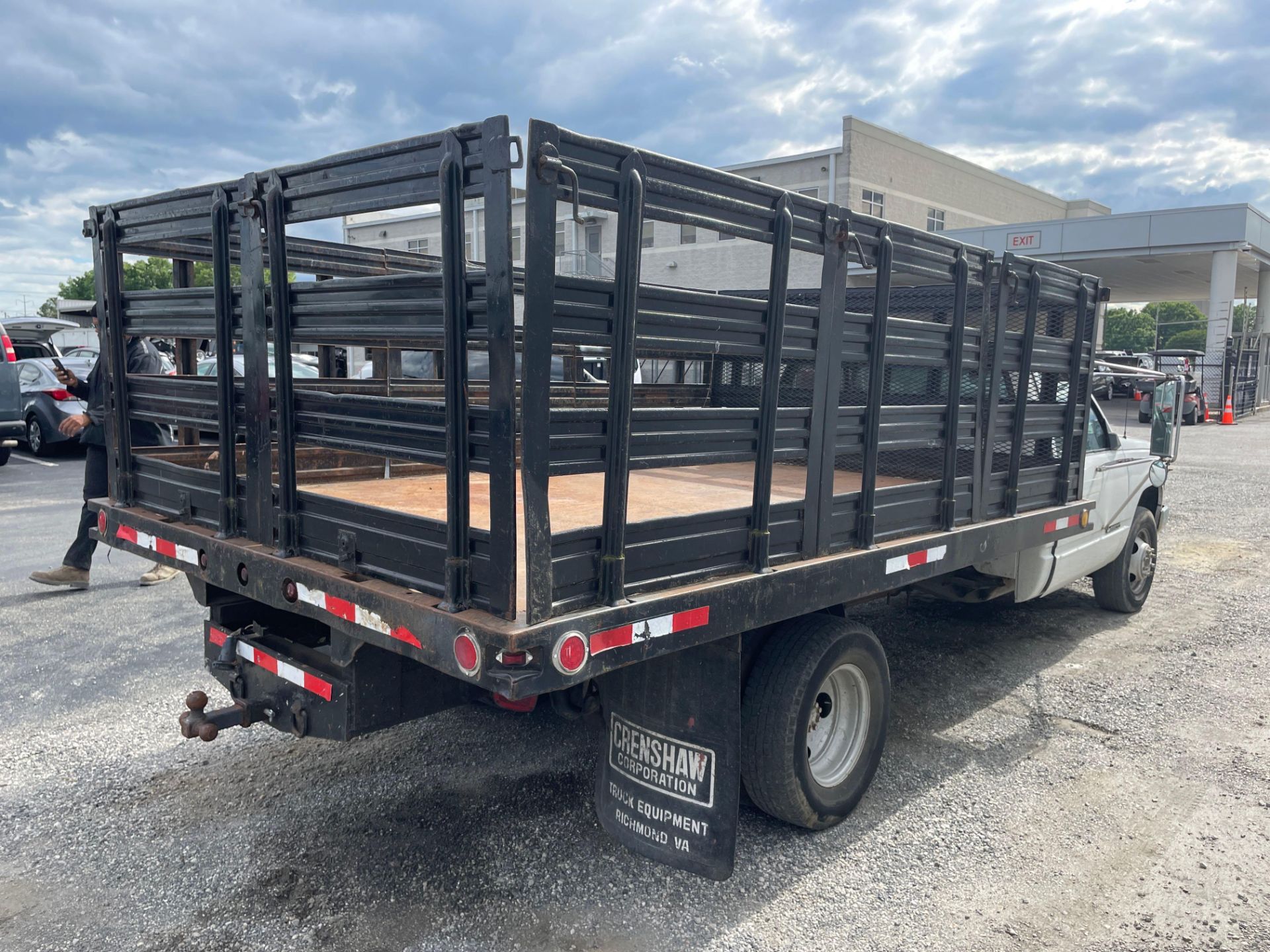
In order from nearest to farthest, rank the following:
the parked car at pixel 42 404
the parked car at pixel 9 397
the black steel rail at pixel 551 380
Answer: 1. the black steel rail at pixel 551 380
2. the parked car at pixel 9 397
3. the parked car at pixel 42 404

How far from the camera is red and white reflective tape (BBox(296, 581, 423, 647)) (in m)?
2.55

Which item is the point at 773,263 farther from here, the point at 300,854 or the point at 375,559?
the point at 300,854

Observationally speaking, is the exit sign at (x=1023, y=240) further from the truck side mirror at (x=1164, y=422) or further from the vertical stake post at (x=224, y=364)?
the vertical stake post at (x=224, y=364)

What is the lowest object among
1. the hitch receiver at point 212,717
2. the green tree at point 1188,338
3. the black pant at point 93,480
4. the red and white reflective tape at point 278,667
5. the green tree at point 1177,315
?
the hitch receiver at point 212,717

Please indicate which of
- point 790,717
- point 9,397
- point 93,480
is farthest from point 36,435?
point 790,717

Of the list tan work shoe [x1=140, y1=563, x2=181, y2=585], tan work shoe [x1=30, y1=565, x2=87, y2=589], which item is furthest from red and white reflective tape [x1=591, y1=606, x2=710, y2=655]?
tan work shoe [x1=30, y1=565, x2=87, y2=589]

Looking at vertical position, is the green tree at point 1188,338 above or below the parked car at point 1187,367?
above

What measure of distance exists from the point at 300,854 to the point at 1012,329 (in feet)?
11.9

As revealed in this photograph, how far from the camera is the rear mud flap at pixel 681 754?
9.84 feet

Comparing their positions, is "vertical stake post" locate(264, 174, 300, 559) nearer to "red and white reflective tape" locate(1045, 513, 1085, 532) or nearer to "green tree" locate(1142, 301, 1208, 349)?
"red and white reflective tape" locate(1045, 513, 1085, 532)

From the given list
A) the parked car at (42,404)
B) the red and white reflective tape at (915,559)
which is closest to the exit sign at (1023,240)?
the parked car at (42,404)

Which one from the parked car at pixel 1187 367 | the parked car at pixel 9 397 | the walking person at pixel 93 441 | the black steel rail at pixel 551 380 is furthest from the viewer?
the parked car at pixel 1187 367

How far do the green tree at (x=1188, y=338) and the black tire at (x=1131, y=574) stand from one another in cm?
8667

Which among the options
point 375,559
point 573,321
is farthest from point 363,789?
point 573,321
